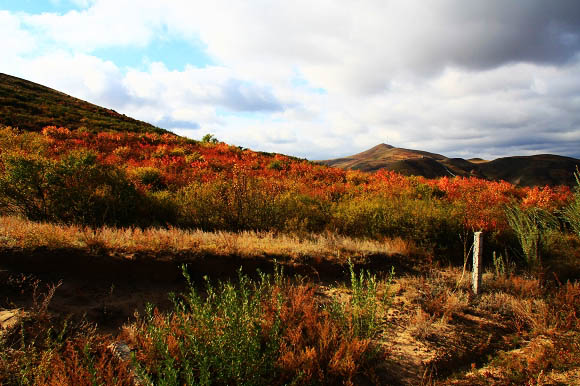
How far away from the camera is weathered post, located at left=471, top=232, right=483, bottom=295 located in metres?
6.42

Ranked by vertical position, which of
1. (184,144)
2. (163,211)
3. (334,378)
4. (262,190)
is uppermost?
(184,144)

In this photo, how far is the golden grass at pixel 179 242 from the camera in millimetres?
6270

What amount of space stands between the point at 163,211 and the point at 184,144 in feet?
45.3

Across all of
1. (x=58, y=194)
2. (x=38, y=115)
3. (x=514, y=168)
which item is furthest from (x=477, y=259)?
(x=514, y=168)

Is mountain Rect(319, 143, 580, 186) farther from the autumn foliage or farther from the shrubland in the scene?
the shrubland

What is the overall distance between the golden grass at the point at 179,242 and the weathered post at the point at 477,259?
205 centimetres

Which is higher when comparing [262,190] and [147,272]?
[262,190]

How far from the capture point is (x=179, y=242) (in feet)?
23.0

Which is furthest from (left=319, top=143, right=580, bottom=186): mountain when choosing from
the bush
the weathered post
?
the weathered post

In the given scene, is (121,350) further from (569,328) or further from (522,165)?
(522,165)

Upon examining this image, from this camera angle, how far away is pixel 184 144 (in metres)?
22.4

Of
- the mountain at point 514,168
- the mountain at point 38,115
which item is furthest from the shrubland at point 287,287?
the mountain at point 514,168

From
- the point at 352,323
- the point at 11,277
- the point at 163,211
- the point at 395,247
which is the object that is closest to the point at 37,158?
the point at 163,211

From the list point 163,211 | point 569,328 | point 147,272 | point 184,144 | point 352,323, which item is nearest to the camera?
point 352,323
